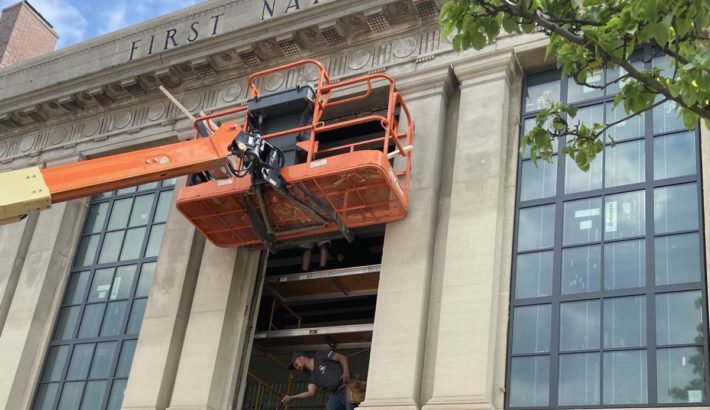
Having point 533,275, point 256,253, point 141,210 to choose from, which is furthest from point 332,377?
point 141,210

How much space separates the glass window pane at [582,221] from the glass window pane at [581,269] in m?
0.21

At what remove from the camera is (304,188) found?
1579cm

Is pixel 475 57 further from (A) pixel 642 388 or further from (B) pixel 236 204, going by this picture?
(A) pixel 642 388

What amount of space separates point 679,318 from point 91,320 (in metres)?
12.8

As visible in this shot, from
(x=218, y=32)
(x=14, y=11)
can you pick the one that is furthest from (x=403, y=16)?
(x=14, y=11)

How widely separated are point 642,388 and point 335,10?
34.0ft

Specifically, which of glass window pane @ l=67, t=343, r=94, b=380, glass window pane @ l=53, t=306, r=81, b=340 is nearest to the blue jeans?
glass window pane @ l=67, t=343, r=94, b=380

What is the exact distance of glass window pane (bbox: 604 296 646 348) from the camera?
14.1 m

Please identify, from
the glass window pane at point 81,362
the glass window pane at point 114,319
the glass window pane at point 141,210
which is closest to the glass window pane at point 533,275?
the glass window pane at point 114,319

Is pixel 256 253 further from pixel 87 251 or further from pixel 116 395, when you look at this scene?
pixel 87 251

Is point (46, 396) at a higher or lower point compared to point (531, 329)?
lower

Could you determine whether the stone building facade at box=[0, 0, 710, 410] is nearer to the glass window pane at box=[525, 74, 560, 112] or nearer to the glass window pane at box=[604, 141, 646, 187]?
the glass window pane at box=[525, 74, 560, 112]

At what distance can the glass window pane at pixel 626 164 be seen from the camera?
51.9ft

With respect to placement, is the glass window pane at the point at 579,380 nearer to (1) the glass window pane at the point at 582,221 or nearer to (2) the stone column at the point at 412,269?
(1) the glass window pane at the point at 582,221
